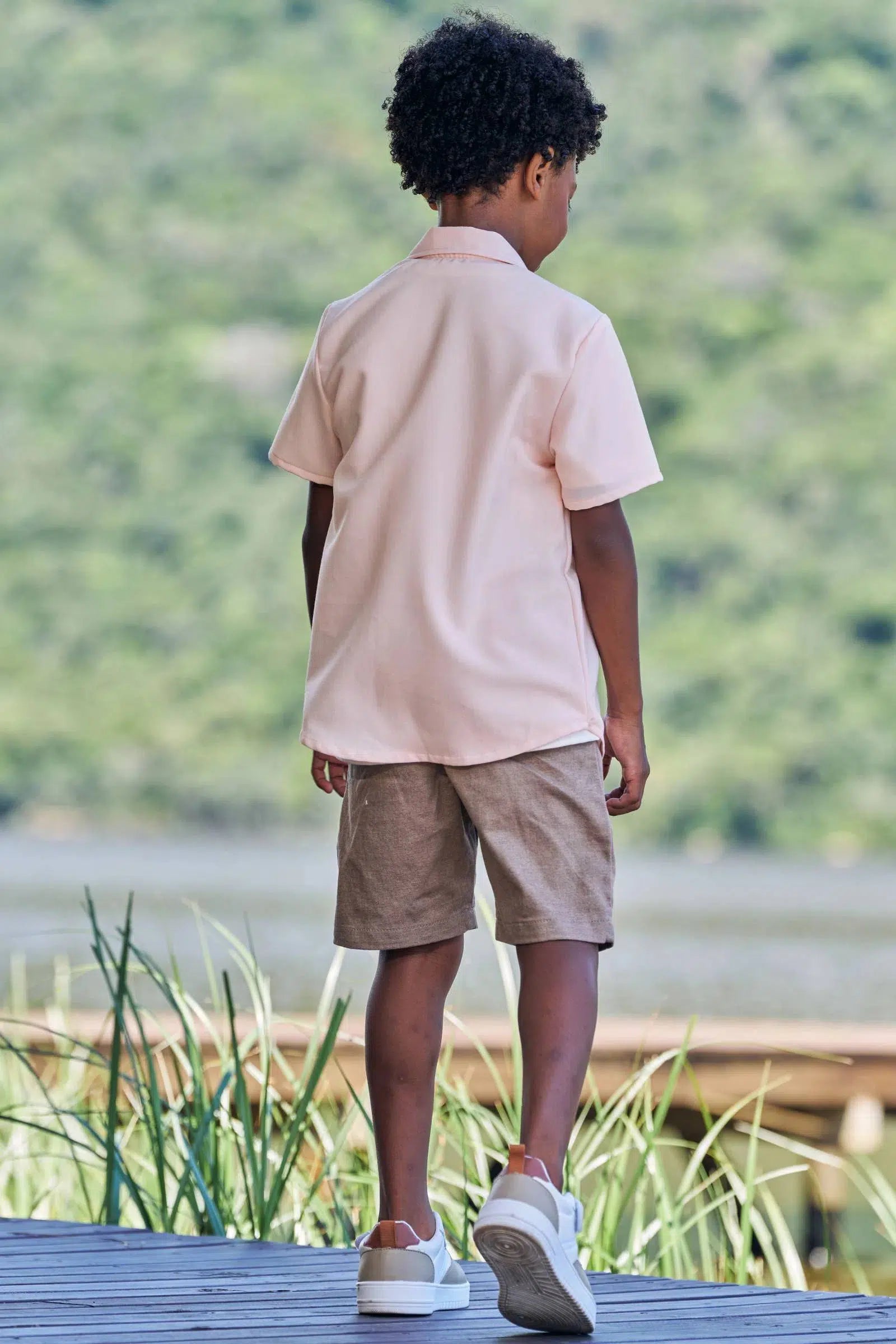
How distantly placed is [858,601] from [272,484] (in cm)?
991

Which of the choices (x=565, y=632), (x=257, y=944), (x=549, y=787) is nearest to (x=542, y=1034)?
(x=549, y=787)

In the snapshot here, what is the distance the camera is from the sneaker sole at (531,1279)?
136 cm

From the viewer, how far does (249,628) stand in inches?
1214

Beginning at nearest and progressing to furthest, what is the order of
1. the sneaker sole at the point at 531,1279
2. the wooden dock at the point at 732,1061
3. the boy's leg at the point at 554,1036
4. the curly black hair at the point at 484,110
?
the sneaker sole at the point at 531,1279
the boy's leg at the point at 554,1036
the curly black hair at the point at 484,110
the wooden dock at the point at 732,1061

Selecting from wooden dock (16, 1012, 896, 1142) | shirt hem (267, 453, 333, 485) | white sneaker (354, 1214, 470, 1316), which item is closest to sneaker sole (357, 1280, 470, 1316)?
white sneaker (354, 1214, 470, 1316)

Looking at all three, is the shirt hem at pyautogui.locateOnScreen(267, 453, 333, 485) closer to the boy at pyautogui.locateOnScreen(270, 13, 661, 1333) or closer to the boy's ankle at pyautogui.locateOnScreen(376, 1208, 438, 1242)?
the boy at pyautogui.locateOnScreen(270, 13, 661, 1333)

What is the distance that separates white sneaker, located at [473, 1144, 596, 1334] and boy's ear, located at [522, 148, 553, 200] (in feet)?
2.61

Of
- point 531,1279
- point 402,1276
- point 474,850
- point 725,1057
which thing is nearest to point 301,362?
point 725,1057

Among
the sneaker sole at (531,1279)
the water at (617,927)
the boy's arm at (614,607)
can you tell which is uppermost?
the boy's arm at (614,607)

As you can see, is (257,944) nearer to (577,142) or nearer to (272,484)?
(577,142)

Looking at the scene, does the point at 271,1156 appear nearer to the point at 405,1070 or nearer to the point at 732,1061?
the point at 732,1061

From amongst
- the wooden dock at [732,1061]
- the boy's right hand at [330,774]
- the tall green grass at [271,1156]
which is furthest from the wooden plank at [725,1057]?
the boy's right hand at [330,774]

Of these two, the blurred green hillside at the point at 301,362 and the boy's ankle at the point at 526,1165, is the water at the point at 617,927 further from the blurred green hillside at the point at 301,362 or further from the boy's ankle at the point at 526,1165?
the blurred green hillside at the point at 301,362

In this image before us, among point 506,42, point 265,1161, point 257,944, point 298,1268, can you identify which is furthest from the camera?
point 257,944
